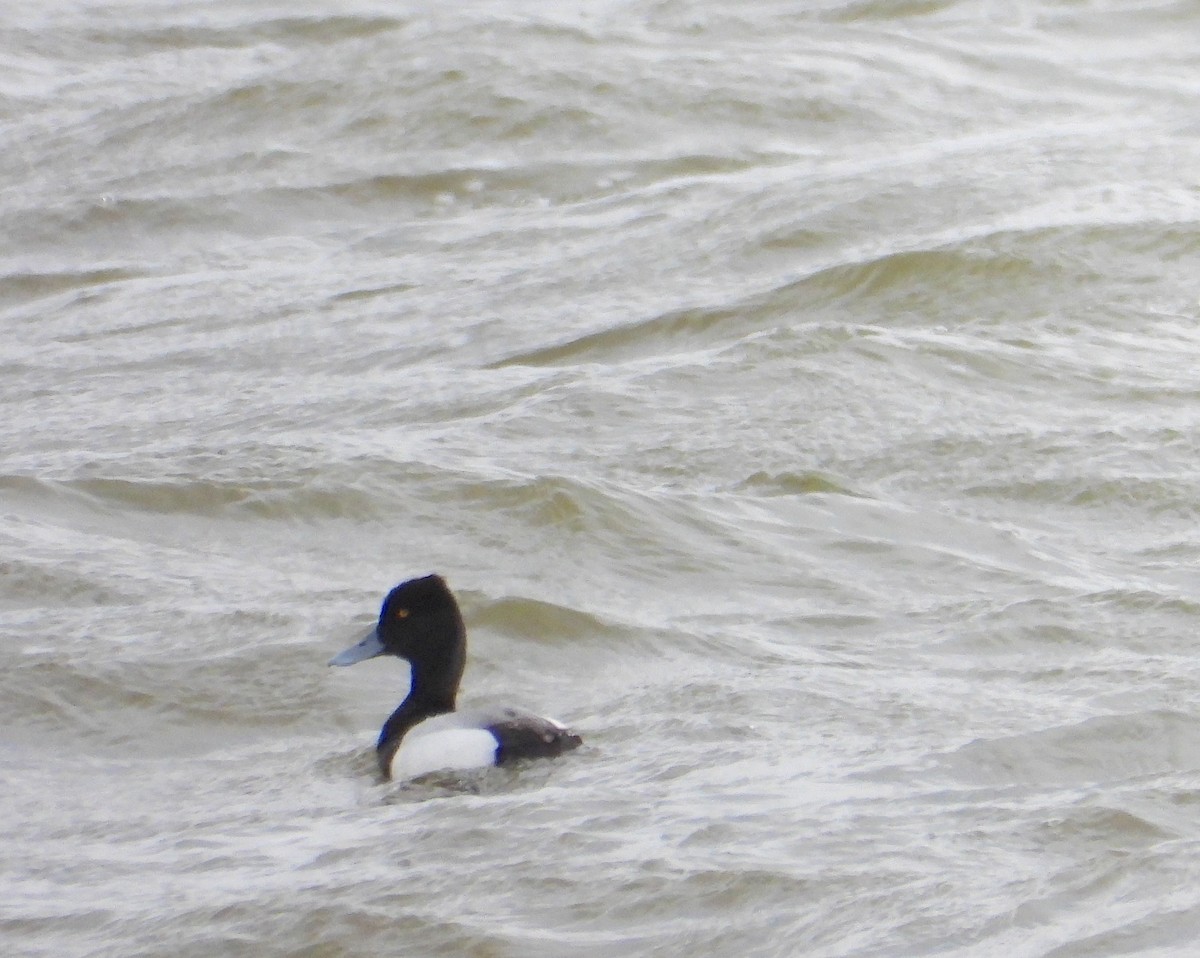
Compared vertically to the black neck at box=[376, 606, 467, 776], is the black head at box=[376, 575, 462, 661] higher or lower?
higher

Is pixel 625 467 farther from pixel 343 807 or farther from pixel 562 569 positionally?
pixel 343 807

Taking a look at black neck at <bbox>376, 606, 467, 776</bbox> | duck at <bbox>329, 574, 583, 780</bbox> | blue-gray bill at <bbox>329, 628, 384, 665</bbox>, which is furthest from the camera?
blue-gray bill at <bbox>329, 628, 384, 665</bbox>

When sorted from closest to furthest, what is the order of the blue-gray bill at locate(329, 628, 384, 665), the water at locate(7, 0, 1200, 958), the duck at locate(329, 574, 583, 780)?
Result: 1. the water at locate(7, 0, 1200, 958)
2. the duck at locate(329, 574, 583, 780)
3. the blue-gray bill at locate(329, 628, 384, 665)

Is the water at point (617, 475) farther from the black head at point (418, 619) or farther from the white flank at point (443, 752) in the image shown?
the black head at point (418, 619)

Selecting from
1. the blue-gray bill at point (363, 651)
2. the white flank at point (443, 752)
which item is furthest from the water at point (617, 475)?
the blue-gray bill at point (363, 651)

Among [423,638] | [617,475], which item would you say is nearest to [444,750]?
[423,638]

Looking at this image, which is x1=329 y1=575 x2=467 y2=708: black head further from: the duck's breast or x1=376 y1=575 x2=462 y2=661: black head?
the duck's breast

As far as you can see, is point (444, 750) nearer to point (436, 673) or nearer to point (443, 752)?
point (443, 752)

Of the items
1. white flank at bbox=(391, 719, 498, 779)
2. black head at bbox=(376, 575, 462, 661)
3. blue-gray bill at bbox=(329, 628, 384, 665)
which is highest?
black head at bbox=(376, 575, 462, 661)

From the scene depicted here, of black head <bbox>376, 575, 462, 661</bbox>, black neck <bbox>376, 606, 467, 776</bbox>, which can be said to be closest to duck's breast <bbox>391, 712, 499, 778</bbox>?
black neck <bbox>376, 606, 467, 776</bbox>

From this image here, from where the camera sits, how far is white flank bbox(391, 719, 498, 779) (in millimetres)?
6445

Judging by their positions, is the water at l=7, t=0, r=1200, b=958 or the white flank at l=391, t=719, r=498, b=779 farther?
the white flank at l=391, t=719, r=498, b=779

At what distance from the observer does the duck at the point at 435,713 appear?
20.9 feet

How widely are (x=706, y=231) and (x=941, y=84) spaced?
3.18m
